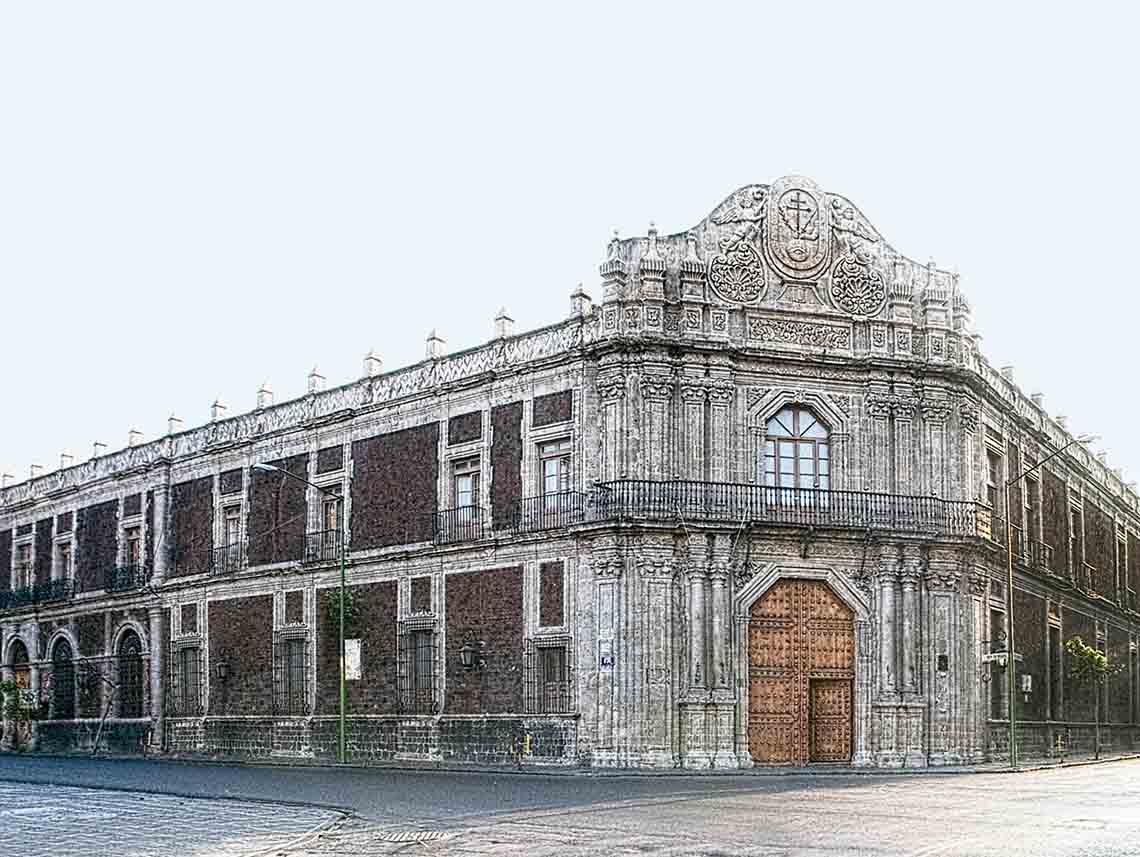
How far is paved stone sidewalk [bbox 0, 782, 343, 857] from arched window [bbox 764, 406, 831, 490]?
17.1 m

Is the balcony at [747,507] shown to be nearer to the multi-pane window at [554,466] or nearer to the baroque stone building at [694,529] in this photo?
the baroque stone building at [694,529]

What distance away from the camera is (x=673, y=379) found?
3853 cm

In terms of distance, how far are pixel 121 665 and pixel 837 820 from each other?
125 feet

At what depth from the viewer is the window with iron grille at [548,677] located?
1534 inches

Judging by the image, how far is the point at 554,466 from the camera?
134 feet

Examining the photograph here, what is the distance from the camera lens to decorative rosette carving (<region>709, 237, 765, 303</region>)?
130 feet

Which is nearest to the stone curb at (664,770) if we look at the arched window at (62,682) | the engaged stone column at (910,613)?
the engaged stone column at (910,613)

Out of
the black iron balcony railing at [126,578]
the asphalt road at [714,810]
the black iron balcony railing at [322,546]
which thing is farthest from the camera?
the black iron balcony railing at [126,578]

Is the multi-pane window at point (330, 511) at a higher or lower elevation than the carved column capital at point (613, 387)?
lower

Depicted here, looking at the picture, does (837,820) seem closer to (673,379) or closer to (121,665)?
(673,379)

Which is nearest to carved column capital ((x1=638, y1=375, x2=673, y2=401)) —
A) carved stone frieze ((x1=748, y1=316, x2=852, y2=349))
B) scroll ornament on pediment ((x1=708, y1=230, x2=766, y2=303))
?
carved stone frieze ((x1=748, y1=316, x2=852, y2=349))

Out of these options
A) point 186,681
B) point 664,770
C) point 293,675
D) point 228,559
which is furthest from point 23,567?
point 664,770

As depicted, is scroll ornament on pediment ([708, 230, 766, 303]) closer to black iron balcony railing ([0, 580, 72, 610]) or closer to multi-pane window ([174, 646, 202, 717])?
multi-pane window ([174, 646, 202, 717])

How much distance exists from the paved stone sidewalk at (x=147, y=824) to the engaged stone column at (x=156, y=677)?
23899 mm
